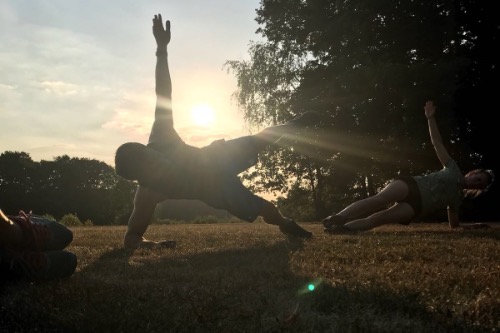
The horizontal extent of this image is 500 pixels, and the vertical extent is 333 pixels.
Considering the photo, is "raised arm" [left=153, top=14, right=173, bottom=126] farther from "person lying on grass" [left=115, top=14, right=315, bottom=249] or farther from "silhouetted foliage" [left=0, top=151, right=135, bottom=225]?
"silhouetted foliage" [left=0, top=151, right=135, bottom=225]

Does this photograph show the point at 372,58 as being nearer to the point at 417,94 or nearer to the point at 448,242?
the point at 417,94

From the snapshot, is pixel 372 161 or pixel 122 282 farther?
pixel 372 161

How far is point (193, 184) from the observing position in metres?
4.56

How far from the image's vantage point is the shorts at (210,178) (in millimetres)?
4504

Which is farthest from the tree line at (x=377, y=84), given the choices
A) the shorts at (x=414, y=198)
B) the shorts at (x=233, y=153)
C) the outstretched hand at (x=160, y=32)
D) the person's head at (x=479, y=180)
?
the outstretched hand at (x=160, y=32)

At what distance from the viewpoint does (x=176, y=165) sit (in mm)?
4387

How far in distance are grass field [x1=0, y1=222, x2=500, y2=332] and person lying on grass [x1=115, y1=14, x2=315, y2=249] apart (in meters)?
0.80

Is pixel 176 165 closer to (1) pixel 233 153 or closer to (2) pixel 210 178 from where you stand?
(2) pixel 210 178

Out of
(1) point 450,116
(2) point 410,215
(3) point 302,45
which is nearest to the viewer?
(2) point 410,215

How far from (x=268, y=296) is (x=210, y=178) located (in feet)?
7.51

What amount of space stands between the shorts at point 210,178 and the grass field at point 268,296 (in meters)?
0.80

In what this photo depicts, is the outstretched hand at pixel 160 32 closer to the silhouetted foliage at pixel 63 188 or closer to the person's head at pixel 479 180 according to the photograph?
the person's head at pixel 479 180

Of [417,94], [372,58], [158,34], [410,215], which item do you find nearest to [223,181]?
[158,34]

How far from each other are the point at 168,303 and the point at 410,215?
16.6ft
